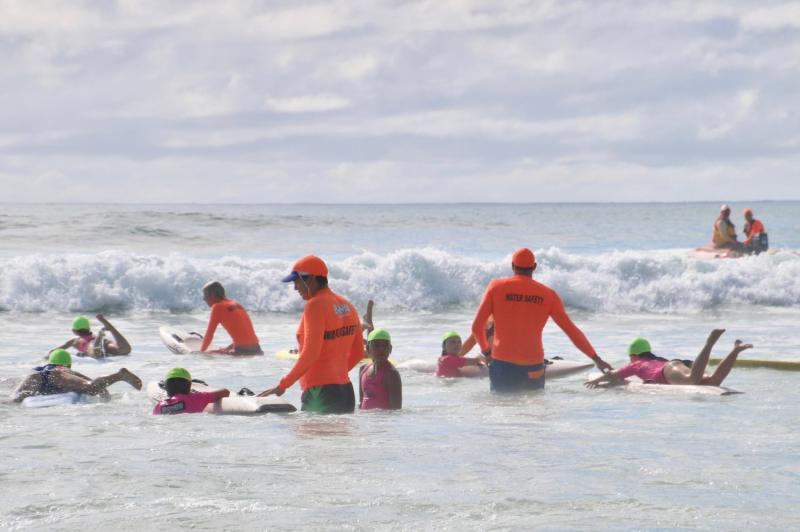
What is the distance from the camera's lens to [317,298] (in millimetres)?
8883

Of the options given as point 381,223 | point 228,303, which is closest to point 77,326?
point 228,303

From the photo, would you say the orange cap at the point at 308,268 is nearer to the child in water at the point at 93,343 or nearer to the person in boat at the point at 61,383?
the person in boat at the point at 61,383

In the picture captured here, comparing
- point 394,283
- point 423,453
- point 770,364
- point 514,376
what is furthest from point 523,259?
point 394,283

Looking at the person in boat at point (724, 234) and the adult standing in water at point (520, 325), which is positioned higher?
the person in boat at point (724, 234)

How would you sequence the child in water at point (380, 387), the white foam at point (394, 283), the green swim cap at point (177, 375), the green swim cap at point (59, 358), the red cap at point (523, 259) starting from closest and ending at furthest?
the child in water at point (380, 387)
the green swim cap at point (177, 375)
the red cap at point (523, 259)
the green swim cap at point (59, 358)
the white foam at point (394, 283)

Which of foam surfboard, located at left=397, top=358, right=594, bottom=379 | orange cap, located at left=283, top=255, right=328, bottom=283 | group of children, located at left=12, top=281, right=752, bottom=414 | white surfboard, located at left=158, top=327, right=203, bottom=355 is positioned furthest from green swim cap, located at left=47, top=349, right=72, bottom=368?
foam surfboard, located at left=397, top=358, right=594, bottom=379

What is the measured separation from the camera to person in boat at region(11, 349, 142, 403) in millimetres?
10836

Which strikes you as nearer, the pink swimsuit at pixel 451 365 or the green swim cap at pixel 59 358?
the green swim cap at pixel 59 358

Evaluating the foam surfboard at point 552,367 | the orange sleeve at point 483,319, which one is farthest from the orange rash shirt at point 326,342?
the foam surfboard at point 552,367

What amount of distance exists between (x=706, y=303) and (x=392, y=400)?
17437 mm

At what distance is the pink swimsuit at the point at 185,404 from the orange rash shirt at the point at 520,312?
9.29ft

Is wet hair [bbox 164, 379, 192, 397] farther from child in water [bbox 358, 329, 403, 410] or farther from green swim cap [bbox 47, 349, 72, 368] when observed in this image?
green swim cap [bbox 47, 349, 72, 368]

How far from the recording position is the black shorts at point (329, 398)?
9.27m

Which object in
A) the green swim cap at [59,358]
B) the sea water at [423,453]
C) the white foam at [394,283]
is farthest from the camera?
the white foam at [394,283]
